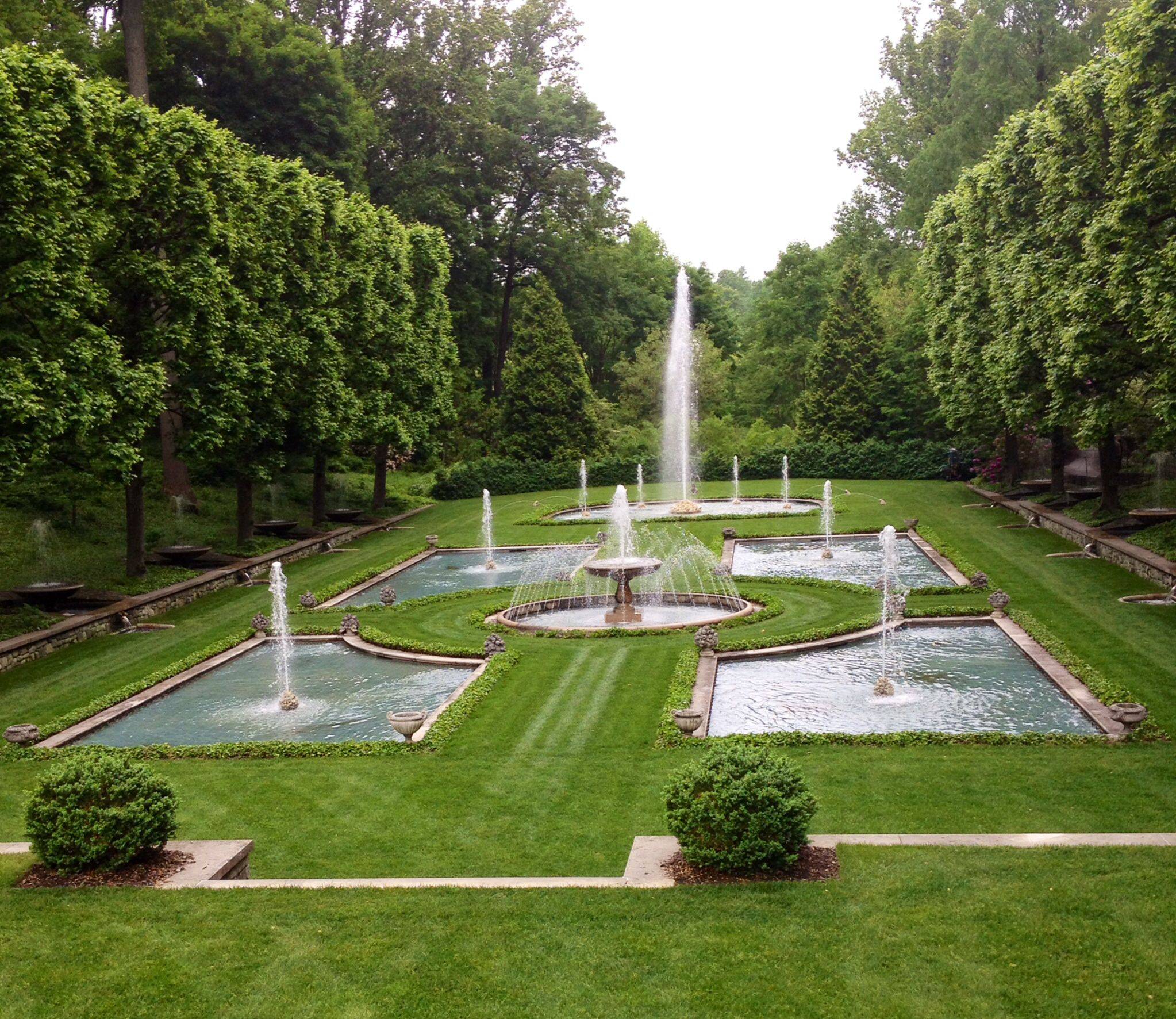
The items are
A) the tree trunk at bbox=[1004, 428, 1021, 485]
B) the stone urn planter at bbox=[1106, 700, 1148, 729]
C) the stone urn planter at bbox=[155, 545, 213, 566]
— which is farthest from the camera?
the tree trunk at bbox=[1004, 428, 1021, 485]

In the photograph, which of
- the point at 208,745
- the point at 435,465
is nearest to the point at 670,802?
the point at 208,745

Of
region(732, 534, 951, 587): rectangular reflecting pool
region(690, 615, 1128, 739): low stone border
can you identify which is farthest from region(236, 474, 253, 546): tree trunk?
region(690, 615, 1128, 739): low stone border

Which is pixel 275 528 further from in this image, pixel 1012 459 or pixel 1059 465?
pixel 1012 459

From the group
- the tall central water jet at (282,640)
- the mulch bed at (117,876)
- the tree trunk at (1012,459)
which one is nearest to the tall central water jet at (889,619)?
the tall central water jet at (282,640)

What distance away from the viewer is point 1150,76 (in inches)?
805

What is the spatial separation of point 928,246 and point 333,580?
29.4 m

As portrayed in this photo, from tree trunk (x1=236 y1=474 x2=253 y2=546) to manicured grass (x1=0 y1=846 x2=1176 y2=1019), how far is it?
24468 mm

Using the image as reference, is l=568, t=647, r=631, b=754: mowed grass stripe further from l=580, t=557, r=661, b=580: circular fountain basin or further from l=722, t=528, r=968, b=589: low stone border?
l=722, t=528, r=968, b=589: low stone border

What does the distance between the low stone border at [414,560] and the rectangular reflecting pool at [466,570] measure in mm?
40

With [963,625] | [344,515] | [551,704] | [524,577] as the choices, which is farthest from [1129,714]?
[344,515]

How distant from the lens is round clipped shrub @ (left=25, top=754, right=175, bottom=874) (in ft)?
31.8

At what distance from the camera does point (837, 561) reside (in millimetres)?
29812

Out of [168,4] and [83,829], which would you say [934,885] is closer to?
[83,829]

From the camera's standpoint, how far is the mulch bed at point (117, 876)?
9.60m
